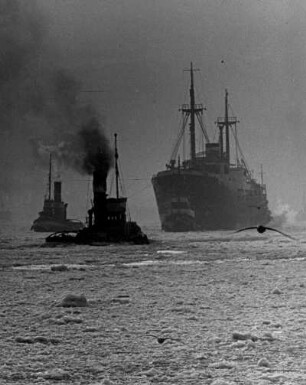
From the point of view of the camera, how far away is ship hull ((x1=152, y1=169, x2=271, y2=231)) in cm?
8494

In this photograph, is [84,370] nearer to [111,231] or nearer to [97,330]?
[97,330]

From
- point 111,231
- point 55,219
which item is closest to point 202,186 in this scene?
point 55,219

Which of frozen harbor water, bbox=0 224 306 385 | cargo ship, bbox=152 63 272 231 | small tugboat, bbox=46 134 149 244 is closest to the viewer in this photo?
frozen harbor water, bbox=0 224 306 385

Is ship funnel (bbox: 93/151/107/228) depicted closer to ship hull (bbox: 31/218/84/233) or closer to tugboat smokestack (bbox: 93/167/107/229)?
tugboat smokestack (bbox: 93/167/107/229)

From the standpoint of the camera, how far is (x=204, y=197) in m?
86.1

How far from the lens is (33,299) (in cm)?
1379

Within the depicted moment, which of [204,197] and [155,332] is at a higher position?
[204,197]

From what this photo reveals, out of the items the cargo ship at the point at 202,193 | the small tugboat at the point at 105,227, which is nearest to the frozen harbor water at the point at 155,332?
the small tugboat at the point at 105,227

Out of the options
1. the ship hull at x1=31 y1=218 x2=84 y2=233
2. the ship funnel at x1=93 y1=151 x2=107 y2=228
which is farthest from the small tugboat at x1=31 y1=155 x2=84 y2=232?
the ship funnel at x1=93 y1=151 x2=107 y2=228

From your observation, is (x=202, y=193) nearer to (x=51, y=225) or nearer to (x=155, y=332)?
(x=51, y=225)

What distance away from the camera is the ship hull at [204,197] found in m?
84.9

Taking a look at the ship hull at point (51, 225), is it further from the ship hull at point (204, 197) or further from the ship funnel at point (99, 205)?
the ship funnel at point (99, 205)

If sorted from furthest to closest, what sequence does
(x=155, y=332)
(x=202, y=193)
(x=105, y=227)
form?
(x=202, y=193), (x=105, y=227), (x=155, y=332)

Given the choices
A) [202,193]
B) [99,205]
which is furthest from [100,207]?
[202,193]
